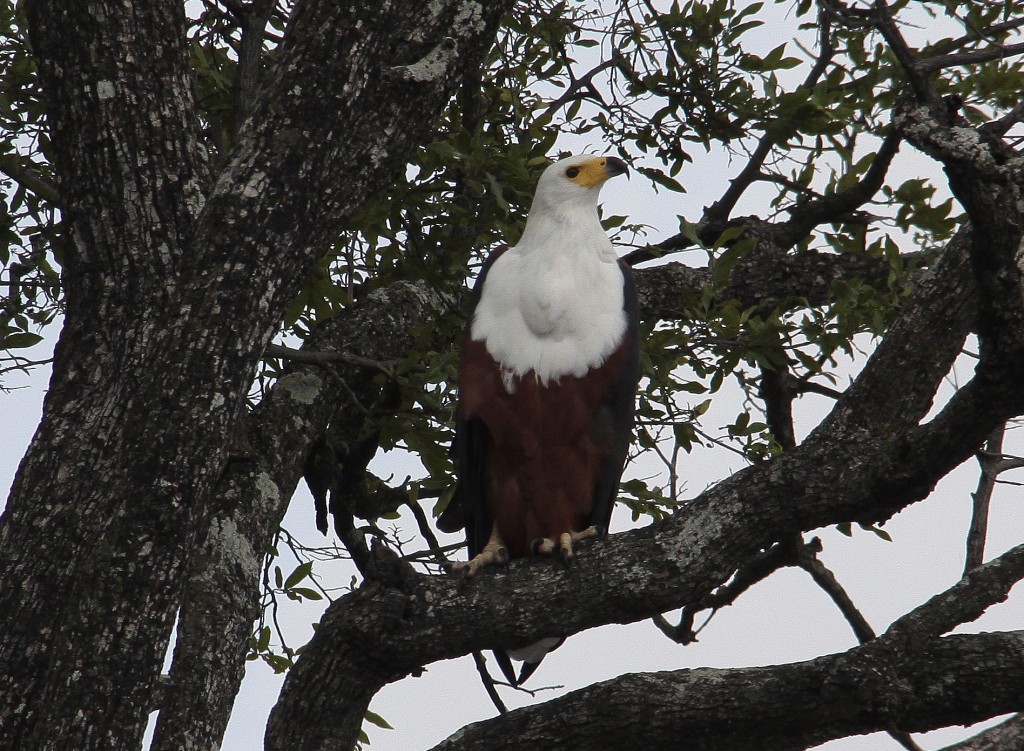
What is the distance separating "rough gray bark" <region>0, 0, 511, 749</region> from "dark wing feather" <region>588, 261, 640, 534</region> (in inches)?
51.2

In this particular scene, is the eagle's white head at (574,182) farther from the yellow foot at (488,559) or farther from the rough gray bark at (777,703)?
the rough gray bark at (777,703)

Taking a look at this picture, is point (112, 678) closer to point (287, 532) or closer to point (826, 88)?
point (287, 532)

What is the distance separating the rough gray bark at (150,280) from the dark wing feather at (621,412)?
51.2 inches

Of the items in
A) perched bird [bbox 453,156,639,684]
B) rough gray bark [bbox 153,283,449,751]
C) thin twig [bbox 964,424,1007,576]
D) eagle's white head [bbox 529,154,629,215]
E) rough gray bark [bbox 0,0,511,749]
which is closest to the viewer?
rough gray bark [bbox 0,0,511,749]

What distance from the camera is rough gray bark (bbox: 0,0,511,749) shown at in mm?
2111

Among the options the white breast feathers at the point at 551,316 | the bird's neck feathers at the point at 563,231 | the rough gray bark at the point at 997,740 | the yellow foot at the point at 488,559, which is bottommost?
the rough gray bark at the point at 997,740

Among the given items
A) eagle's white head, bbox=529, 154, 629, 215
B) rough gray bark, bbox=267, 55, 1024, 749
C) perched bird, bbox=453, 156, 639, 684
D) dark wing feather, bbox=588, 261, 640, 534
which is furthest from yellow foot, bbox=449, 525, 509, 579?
eagle's white head, bbox=529, 154, 629, 215

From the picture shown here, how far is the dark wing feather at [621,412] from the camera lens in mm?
3693

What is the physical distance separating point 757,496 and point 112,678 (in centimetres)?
140

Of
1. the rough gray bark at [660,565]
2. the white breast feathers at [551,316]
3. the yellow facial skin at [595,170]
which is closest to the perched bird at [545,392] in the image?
the white breast feathers at [551,316]

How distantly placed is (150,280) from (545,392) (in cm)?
148

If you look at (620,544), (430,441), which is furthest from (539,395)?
(620,544)

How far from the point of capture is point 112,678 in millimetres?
2096

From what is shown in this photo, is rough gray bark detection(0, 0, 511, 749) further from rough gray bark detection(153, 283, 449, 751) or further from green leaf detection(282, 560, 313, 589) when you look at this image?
green leaf detection(282, 560, 313, 589)
